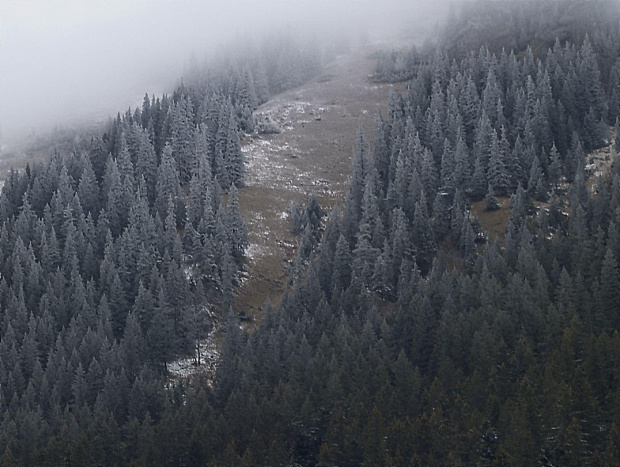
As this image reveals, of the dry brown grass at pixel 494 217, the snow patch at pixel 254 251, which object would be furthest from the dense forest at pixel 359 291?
the snow patch at pixel 254 251

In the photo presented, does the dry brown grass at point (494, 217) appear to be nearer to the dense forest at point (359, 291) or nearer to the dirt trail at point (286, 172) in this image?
the dense forest at point (359, 291)

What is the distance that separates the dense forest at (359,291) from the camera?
7031cm

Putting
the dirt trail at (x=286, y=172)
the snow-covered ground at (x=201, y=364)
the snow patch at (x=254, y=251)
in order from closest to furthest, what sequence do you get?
the snow-covered ground at (x=201, y=364) → the dirt trail at (x=286, y=172) → the snow patch at (x=254, y=251)

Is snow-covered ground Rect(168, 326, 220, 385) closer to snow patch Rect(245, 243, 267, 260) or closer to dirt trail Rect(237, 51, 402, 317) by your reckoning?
dirt trail Rect(237, 51, 402, 317)

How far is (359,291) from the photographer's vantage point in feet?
351

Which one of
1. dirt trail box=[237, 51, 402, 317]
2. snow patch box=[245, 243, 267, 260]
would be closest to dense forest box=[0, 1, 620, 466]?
snow patch box=[245, 243, 267, 260]

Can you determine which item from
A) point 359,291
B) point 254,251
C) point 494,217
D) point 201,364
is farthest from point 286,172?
point 201,364

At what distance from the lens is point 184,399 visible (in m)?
90.2

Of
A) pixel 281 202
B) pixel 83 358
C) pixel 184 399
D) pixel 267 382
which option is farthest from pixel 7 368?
pixel 281 202

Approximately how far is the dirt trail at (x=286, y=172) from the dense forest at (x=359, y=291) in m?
3.72

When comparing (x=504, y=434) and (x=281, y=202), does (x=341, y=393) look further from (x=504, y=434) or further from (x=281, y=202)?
(x=281, y=202)

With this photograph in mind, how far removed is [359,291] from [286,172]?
54.9 m

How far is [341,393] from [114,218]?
62.7 metres

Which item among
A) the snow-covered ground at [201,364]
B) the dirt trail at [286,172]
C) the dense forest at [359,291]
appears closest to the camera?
the dense forest at [359,291]
